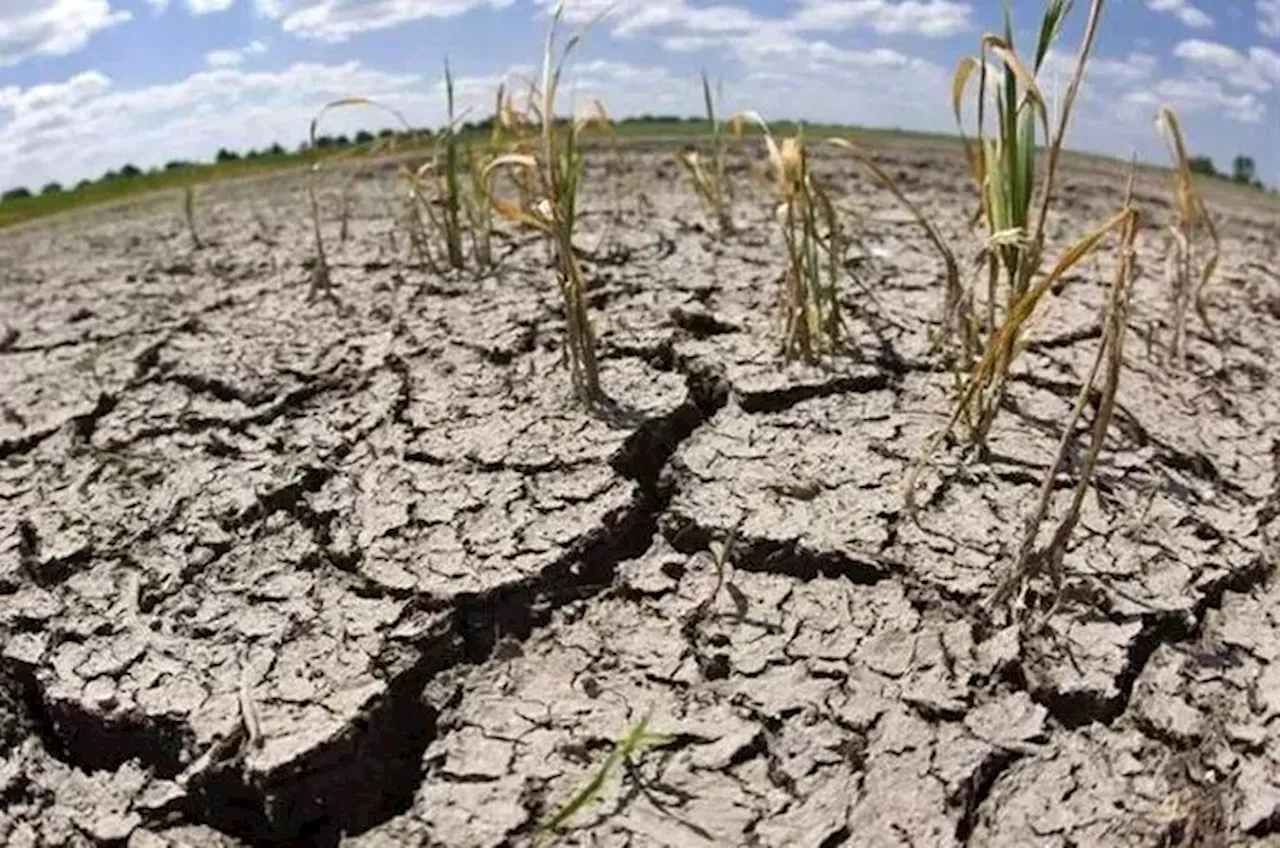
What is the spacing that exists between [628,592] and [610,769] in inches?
13.1

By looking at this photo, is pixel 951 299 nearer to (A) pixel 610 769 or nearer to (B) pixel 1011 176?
(B) pixel 1011 176

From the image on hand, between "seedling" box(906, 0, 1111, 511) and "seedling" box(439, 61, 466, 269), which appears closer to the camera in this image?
"seedling" box(906, 0, 1111, 511)

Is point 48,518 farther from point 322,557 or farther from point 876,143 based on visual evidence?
point 876,143

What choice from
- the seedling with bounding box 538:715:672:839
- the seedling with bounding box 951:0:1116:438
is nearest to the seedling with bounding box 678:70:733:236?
the seedling with bounding box 951:0:1116:438

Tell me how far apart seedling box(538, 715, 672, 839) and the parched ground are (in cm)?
1

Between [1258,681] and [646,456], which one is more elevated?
[646,456]

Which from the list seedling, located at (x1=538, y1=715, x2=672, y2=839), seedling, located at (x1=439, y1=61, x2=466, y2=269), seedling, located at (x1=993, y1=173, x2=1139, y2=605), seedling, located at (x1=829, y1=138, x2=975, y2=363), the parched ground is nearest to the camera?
seedling, located at (x1=538, y1=715, x2=672, y2=839)

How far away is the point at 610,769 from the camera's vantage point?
4.31 ft

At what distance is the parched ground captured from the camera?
1.35 meters

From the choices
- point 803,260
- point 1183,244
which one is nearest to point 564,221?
point 803,260

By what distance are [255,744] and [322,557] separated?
343 millimetres

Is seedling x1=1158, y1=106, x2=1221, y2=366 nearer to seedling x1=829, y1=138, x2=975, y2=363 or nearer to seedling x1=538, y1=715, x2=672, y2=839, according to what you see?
seedling x1=829, y1=138, x2=975, y2=363

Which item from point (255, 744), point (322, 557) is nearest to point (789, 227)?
point (322, 557)

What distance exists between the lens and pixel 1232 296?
2.71 m
